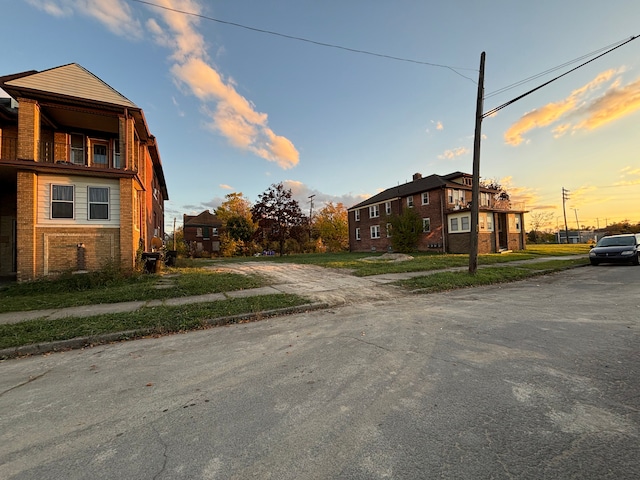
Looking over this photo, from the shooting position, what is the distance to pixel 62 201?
11680 mm

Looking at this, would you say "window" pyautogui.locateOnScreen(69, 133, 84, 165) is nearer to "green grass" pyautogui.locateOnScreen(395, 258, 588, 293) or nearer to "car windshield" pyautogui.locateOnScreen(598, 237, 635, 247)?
"green grass" pyautogui.locateOnScreen(395, 258, 588, 293)

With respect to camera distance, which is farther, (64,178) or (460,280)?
(64,178)

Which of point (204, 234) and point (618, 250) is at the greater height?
point (204, 234)

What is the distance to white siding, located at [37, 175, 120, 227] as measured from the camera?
1133 cm

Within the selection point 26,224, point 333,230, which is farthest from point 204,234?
point 26,224

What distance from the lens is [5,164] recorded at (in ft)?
34.3

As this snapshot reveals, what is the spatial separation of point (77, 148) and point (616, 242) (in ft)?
92.6

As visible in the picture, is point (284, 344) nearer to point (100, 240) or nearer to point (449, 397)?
point (449, 397)

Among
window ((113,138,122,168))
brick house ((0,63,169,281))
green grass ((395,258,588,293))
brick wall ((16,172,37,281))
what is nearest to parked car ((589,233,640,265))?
green grass ((395,258,588,293))

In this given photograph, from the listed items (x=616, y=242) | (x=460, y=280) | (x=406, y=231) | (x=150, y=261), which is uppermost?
(x=406, y=231)

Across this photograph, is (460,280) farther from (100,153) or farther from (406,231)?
(100,153)

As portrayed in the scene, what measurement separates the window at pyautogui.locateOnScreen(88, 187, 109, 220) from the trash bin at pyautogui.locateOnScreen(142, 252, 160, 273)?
7.39 feet

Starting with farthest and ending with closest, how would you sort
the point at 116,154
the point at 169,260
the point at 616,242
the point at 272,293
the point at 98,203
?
the point at 169,260 → the point at 616,242 → the point at 116,154 → the point at 98,203 → the point at 272,293

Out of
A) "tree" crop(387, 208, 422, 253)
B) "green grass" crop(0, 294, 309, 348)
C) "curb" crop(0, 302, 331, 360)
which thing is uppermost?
"tree" crop(387, 208, 422, 253)
